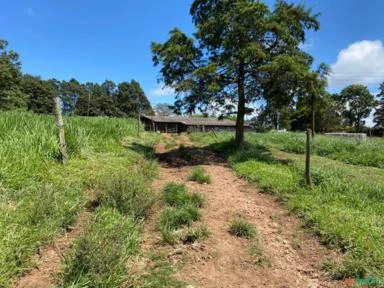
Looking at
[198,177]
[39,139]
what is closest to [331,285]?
[198,177]

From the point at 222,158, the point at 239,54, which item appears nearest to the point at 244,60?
the point at 239,54

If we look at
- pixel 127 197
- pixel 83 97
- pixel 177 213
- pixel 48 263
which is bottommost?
pixel 48 263

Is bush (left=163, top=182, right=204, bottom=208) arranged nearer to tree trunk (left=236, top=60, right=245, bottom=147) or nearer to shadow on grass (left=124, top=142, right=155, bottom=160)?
shadow on grass (left=124, top=142, right=155, bottom=160)

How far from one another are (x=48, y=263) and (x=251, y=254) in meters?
2.67

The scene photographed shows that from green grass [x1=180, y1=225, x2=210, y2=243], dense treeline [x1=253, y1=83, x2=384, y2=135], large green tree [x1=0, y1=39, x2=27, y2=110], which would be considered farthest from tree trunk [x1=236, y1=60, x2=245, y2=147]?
dense treeline [x1=253, y1=83, x2=384, y2=135]

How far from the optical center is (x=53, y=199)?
501 cm

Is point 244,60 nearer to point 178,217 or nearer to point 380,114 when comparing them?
point 178,217

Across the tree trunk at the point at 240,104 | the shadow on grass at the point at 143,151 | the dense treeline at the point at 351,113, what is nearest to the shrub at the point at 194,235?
the shadow on grass at the point at 143,151

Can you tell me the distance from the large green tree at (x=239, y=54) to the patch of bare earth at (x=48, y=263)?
9.45 metres

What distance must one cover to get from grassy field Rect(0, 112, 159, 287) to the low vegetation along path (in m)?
0.75

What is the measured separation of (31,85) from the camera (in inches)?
2844

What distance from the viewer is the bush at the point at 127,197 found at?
5.47m

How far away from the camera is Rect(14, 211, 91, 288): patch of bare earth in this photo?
3.45 m

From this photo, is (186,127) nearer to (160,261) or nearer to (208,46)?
(208,46)
